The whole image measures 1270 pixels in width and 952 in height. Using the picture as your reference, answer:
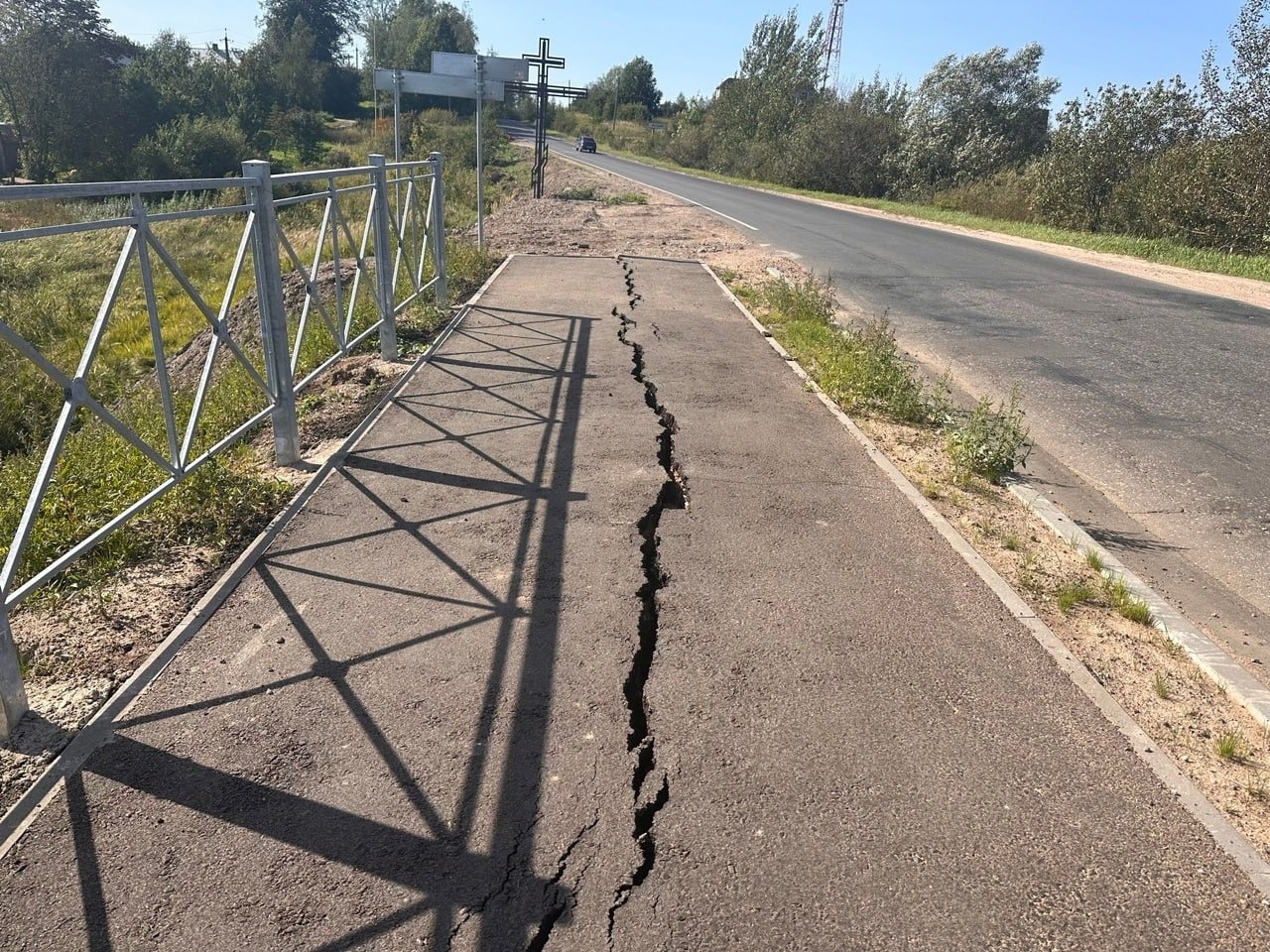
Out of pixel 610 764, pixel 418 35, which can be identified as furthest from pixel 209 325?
pixel 418 35

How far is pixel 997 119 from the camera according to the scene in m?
38.9

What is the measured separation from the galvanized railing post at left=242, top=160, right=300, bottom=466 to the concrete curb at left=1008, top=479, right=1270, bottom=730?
15.4 ft

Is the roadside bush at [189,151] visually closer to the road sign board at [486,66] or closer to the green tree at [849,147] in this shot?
the green tree at [849,147]

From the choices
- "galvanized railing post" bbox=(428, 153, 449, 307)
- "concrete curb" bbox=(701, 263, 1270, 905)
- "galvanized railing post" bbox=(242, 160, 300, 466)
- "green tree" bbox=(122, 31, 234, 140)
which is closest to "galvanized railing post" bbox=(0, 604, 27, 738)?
"galvanized railing post" bbox=(242, 160, 300, 466)

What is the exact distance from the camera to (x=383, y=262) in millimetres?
7488

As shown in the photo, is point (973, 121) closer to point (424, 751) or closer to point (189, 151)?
point (189, 151)

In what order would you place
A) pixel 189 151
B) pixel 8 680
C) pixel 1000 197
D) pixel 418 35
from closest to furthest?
pixel 8 680, pixel 1000 197, pixel 189 151, pixel 418 35

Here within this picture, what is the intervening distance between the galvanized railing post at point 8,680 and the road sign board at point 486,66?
38.8 feet

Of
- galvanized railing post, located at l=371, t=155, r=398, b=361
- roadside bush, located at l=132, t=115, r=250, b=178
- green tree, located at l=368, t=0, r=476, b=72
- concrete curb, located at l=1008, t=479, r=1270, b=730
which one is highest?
green tree, located at l=368, t=0, r=476, b=72

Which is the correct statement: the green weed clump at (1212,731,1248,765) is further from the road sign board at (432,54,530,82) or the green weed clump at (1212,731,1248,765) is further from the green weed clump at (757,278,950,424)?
the road sign board at (432,54,530,82)

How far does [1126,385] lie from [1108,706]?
20.4 ft

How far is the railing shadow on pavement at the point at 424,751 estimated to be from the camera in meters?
2.30

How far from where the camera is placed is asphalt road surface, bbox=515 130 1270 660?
504 centimetres

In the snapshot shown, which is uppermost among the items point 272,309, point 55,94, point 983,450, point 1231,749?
point 55,94
